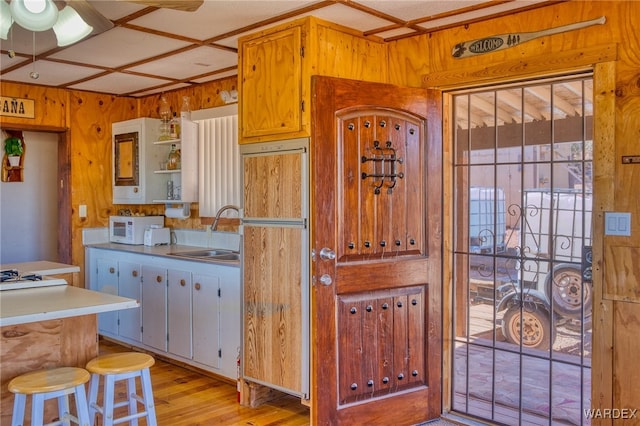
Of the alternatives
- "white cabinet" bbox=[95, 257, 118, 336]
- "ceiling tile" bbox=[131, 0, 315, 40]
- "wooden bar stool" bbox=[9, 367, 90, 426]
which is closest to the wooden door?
"ceiling tile" bbox=[131, 0, 315, 40]

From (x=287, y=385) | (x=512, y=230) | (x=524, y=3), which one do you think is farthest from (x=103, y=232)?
(x=524, y=3)

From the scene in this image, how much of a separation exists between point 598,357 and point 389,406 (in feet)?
3.78

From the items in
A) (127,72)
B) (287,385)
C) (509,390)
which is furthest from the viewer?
(127,72)

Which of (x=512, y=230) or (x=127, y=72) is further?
(x=127, y=72)

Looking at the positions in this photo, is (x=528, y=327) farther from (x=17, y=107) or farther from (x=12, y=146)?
(x=12, y=146)

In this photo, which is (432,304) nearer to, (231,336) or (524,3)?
(231,336)

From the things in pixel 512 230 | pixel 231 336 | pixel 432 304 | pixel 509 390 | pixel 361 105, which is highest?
pixel 361 105

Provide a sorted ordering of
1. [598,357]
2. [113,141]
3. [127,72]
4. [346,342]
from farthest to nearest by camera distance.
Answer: [113,141] → [127,72] → [346,342] → [598,357]

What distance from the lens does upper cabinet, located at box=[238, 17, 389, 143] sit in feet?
10.7

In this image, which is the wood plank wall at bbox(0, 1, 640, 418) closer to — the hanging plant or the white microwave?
the white microwave

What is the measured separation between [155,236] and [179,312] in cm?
116

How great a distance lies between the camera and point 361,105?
10.5 ft

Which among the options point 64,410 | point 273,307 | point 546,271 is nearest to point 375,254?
point 273,307

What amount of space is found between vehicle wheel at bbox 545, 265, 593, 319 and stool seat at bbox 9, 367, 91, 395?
2.57 m
